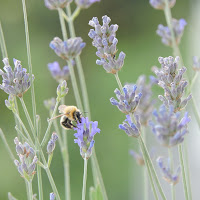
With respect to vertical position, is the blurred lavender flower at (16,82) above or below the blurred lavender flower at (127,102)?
above

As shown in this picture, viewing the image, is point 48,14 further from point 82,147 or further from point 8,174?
point 82,147

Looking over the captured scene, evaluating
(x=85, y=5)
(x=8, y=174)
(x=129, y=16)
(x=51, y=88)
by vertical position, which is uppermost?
(x=129, y=16)

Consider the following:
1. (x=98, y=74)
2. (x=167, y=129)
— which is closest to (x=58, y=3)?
(x=167, y=129)

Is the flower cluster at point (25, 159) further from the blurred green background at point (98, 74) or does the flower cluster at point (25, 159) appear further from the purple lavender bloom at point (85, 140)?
the blurred green background at point (98, 74)

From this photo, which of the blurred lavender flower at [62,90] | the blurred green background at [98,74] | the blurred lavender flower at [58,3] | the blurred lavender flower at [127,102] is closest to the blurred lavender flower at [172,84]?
the blurred lavender flower at [127,102]

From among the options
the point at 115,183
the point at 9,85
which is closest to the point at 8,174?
the point at 115,183

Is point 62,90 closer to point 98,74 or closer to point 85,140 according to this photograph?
point 85,140
